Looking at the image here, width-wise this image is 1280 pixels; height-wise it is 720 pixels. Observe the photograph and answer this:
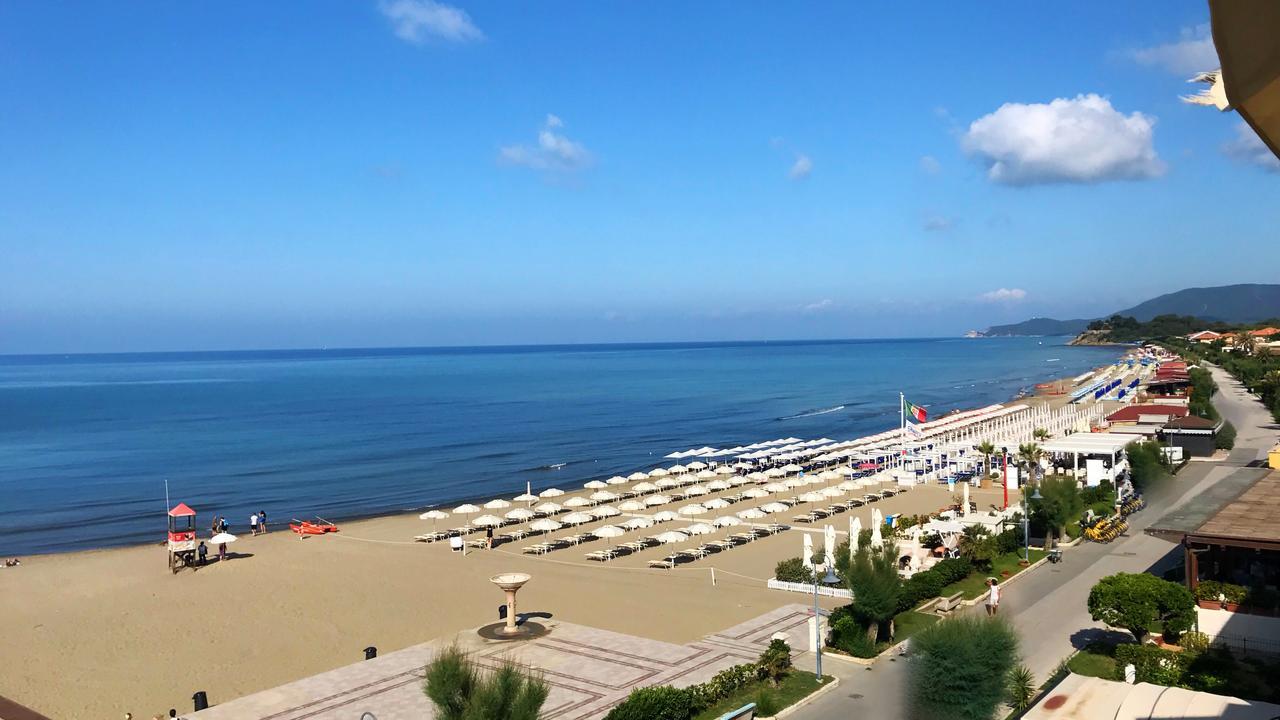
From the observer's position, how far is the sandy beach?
65.7 ft

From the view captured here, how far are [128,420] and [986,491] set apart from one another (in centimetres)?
7932

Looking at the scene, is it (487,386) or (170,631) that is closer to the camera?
(170,631)

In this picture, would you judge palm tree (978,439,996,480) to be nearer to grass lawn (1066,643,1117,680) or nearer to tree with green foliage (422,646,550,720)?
grass lawn (1066,643,1117,680)

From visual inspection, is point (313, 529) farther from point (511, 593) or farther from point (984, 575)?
point (984, 575)

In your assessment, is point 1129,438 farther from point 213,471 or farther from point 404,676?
point 213,471

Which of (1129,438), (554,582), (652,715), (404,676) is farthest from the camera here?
(1129,438)

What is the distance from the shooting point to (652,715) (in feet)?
49.5

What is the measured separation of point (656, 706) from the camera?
1516 centimetres

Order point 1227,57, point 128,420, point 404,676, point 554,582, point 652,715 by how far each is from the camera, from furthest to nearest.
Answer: point 128,420 → point 554,582 → point 404,676 → point 652,715 → point 1227,57

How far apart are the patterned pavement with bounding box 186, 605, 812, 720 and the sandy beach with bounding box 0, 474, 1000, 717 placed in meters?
1.02

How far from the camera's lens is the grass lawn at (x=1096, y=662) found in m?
16.6

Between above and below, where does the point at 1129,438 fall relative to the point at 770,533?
above

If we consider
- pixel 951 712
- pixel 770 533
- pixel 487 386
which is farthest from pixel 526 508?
pixel 487 386

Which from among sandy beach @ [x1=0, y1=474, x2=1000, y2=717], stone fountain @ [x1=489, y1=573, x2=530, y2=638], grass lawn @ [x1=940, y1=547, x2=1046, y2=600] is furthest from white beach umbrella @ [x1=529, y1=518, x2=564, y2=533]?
grass lawn @ [x1=940, y1=547, x2=1046, y2=600]
